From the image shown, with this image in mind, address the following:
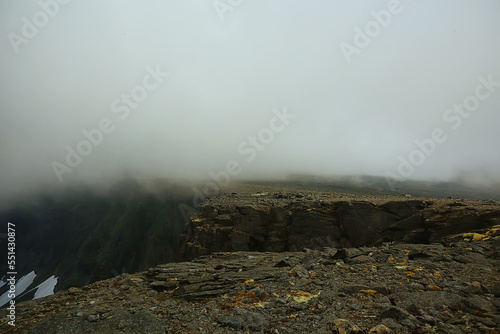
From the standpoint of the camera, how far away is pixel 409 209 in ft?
71.3

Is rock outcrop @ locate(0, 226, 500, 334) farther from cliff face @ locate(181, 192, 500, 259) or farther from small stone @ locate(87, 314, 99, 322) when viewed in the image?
cliff face @ locate(181, 192, 500, 259)

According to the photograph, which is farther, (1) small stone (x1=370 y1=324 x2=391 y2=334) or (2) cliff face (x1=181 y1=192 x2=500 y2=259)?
(2) cliff face (x1=181 y1=192 x2=500 y2=259)

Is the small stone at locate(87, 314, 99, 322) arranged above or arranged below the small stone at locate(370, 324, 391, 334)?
below

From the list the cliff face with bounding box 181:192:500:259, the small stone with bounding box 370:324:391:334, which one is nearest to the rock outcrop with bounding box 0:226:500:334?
the small stone with bounding box 370:324:391:334

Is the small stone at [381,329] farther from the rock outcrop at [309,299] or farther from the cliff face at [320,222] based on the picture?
the cliff face at [320,222]

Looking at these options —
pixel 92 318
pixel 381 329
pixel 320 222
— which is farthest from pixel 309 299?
pixel 320 222

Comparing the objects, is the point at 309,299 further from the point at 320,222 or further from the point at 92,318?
the point at 320,222

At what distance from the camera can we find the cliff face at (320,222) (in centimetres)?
1886

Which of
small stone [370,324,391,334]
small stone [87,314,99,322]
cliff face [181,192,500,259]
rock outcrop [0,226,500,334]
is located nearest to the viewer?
small stone [370,324,391,334]

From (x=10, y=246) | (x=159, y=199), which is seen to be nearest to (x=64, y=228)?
(x=159, y=199)

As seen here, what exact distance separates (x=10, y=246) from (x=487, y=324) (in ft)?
95.1

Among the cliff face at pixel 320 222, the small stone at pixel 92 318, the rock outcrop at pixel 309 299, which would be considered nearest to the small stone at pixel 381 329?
the rock outcrop at pixel 309 299

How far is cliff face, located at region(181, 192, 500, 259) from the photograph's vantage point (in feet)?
61.9

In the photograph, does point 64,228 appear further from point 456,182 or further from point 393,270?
point 456,182
